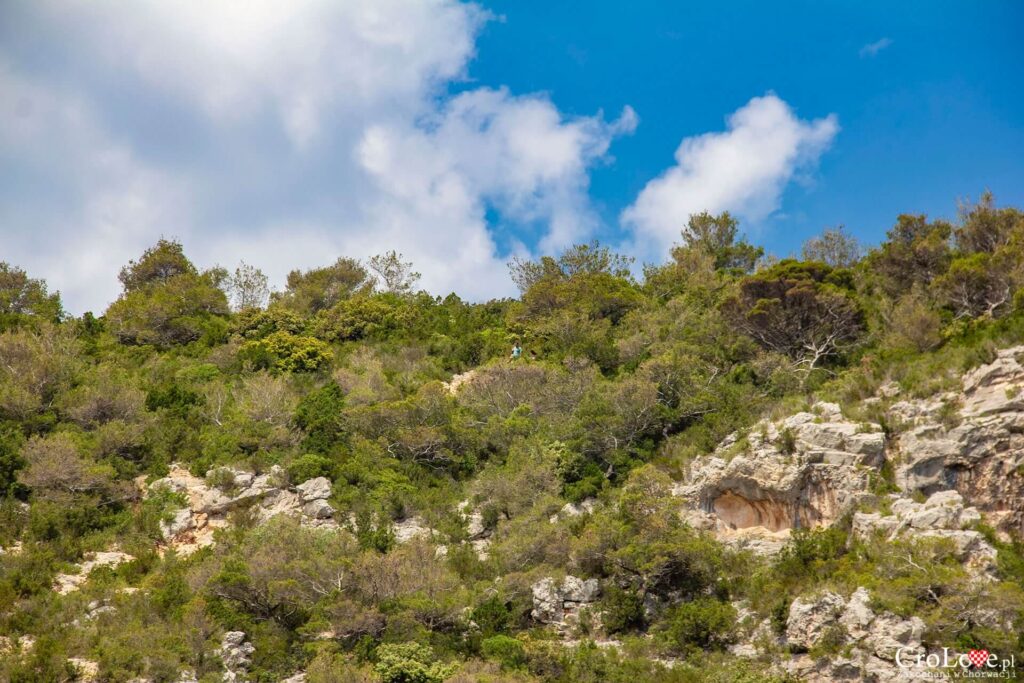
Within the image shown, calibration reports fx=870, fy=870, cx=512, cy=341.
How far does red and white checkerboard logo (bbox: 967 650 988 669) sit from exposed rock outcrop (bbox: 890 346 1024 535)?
5.15 metres

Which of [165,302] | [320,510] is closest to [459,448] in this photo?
[320,510]

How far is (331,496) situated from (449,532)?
4.70m

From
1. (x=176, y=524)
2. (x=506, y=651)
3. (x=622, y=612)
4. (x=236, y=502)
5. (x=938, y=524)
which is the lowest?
(x=506, y=651)

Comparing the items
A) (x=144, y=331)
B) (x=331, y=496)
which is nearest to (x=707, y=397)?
(x=331, y=496)

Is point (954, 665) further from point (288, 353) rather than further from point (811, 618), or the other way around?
point (288, 353)

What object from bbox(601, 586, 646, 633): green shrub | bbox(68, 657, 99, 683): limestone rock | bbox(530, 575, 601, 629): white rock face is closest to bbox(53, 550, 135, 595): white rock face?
bbox(68, 657, 99, 683): limestone rock

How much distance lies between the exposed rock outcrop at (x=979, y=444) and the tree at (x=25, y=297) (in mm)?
43129

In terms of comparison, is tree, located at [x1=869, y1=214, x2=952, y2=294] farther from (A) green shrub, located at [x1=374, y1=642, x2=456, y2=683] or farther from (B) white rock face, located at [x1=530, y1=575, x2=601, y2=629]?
(A) green shrub, located at [x1=374, y1=642, x2=456, y2=683]

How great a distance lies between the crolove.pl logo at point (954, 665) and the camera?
19609 millimetres

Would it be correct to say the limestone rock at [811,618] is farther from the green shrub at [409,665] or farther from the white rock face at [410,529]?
the white rock face at [410,529]

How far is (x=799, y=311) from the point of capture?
121 feet

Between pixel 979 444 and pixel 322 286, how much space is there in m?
43.5

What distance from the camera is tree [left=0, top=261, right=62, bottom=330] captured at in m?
49.2


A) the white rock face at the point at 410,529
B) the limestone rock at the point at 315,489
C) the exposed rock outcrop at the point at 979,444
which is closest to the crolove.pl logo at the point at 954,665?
the exposed rock outcrop at the point at 979,444
